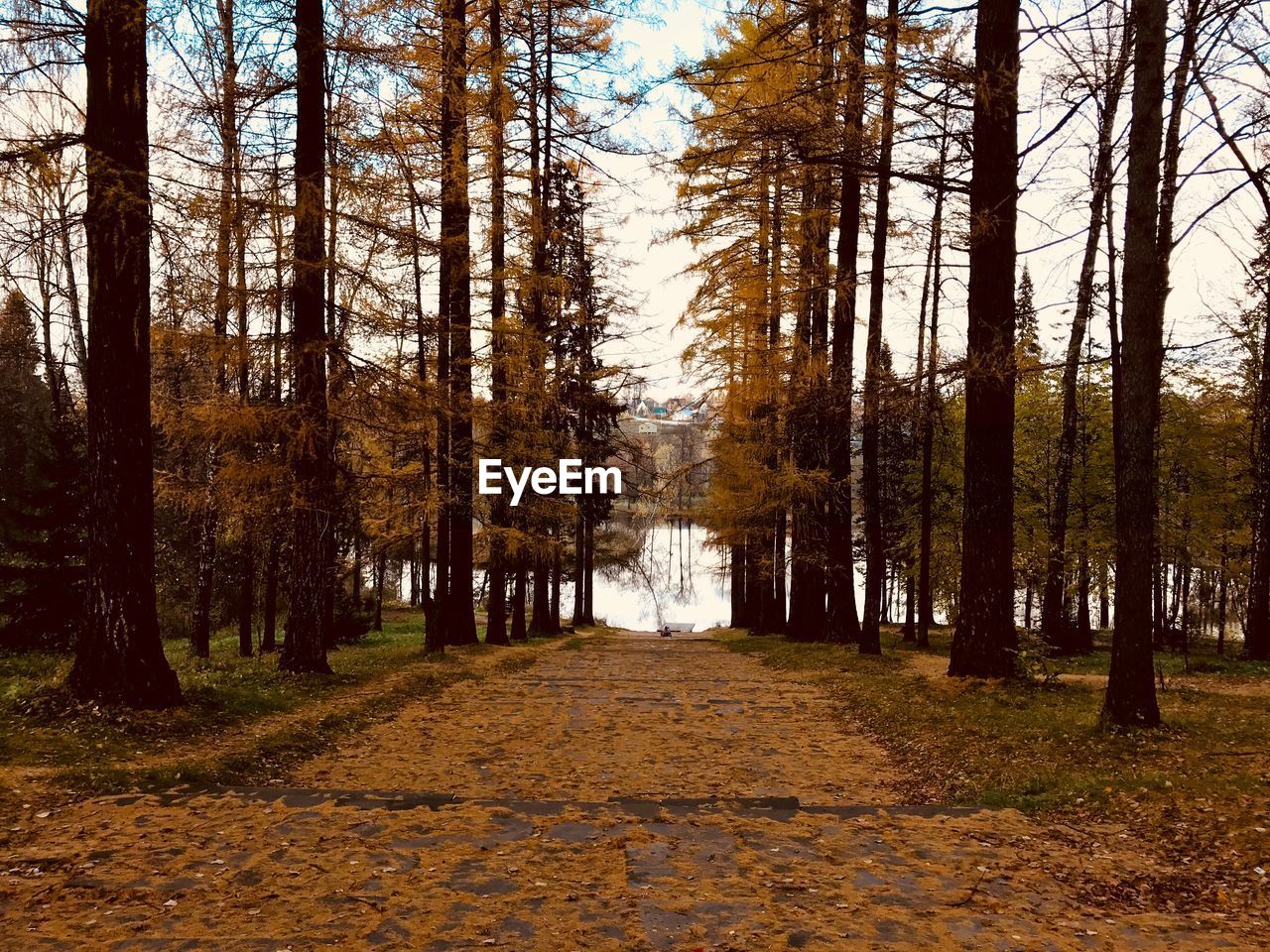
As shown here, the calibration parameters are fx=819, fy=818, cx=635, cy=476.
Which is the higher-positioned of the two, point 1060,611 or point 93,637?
point 93,637

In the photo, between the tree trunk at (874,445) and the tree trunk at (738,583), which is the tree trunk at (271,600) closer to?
the tree trunk at (874,445)

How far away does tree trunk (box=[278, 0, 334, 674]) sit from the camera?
10.2 metres

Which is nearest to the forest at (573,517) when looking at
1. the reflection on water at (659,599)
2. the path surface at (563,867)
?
the path surface at (563,867)

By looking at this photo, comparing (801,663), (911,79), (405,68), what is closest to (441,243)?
(405,68)

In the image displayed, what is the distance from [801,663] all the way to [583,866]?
415 inches

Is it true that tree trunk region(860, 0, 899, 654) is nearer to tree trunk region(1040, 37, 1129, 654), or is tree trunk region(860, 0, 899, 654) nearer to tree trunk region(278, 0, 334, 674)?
tree trunk region(1040, 37, 1129, 654)

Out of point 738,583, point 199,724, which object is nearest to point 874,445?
point 199,724

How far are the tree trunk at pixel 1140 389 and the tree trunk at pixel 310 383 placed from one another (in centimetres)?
861

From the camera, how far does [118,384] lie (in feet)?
25.3

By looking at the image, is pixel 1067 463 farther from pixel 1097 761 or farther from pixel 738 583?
pixel 738 583

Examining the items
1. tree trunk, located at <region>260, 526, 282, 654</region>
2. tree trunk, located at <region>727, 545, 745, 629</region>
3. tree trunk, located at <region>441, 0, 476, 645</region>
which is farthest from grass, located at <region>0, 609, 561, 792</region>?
tree trunk, located at <region>727, 545, 745, 629</region>

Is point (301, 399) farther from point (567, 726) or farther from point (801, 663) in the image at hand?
point (801, 663)

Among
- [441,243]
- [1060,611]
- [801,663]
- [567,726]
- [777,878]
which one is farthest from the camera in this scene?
[1060,611]

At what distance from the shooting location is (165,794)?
18.0ft
